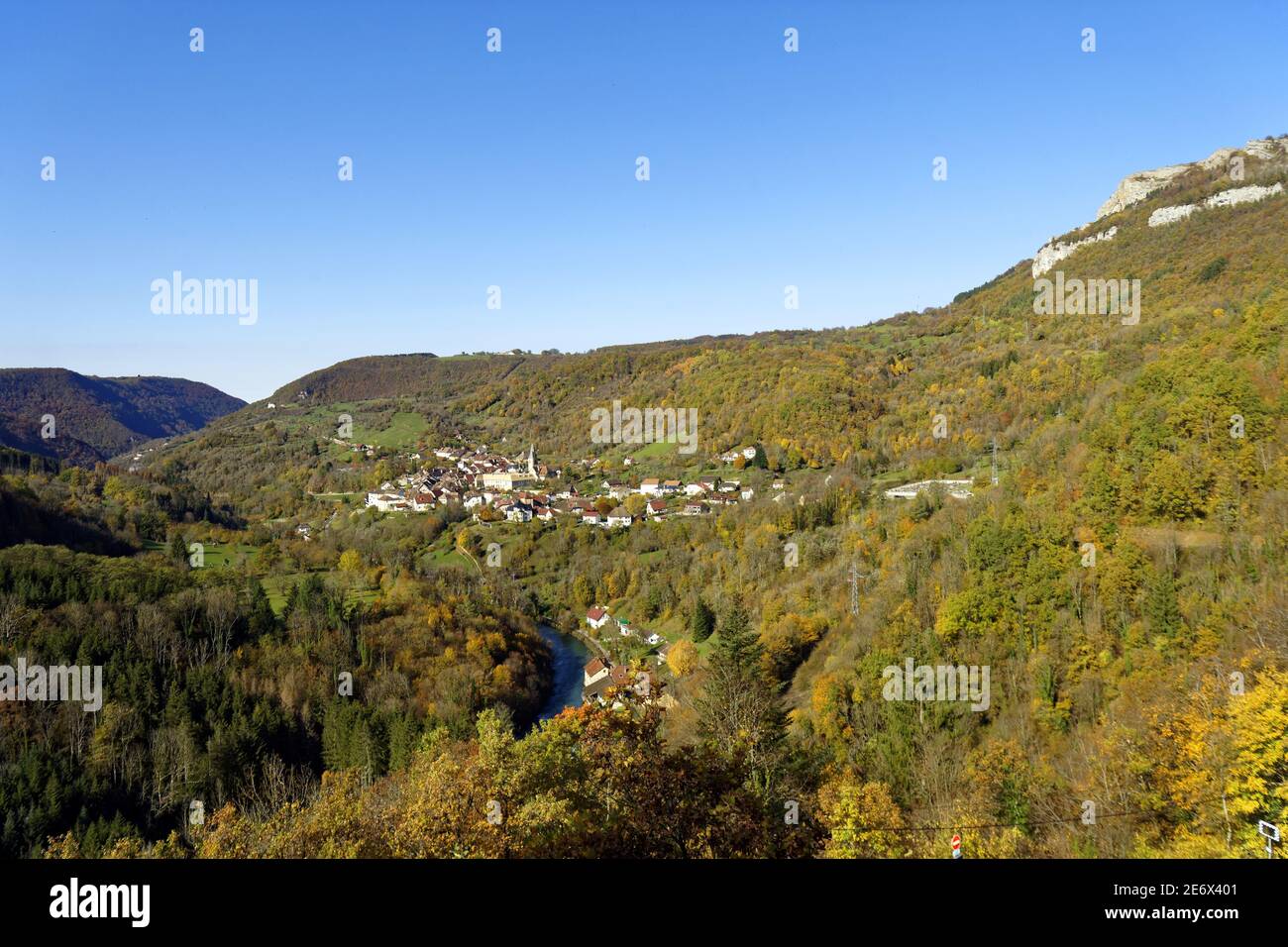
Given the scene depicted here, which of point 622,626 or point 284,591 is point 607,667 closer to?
point 622,626

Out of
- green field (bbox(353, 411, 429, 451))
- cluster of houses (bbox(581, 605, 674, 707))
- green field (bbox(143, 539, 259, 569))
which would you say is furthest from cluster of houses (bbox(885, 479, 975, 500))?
green field (bbox(353, 411, 429, 451))

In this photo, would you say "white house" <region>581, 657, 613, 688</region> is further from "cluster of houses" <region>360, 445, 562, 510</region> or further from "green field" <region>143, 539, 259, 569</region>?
"green field" <region>143, 539, 259, 569</region>

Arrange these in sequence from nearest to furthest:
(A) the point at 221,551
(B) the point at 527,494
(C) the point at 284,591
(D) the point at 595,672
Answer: (D) the point at 595,672
(C) the point at 284,591
(A) the point at 221,551
(B) the point at 527,494

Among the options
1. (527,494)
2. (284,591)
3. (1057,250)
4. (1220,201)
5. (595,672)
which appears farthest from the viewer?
(1057,250)

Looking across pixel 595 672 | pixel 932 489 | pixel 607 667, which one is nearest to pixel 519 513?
pixel 607 667

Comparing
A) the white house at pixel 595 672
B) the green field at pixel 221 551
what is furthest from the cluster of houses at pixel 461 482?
the white house at pixel 595 672

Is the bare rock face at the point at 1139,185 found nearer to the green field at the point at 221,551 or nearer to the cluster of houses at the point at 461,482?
the cluster of houses at the point at 461,482
